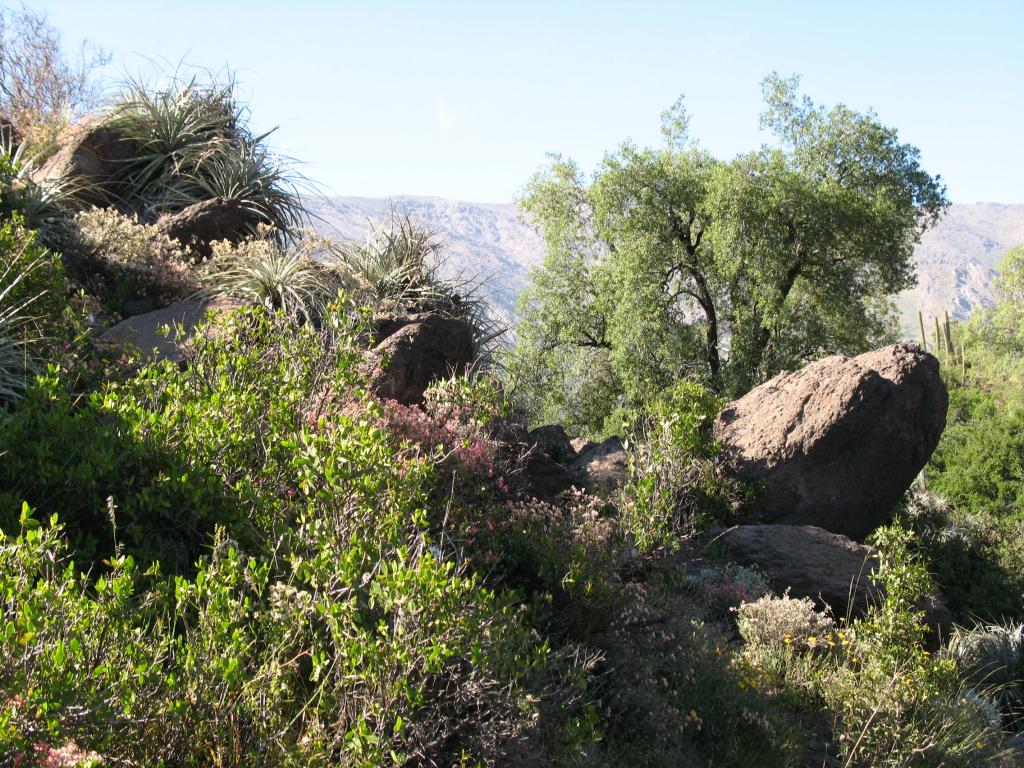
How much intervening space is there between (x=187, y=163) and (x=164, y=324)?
5.61m

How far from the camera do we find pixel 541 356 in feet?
70.5

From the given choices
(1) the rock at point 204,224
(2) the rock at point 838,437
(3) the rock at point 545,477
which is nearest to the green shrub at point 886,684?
(3) the rock at point 545,477

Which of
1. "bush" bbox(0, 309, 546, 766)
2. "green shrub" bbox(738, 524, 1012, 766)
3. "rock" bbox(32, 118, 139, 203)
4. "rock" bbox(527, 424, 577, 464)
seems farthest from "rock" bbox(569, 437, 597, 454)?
"rock" bbox(32, 118, 139, 203)

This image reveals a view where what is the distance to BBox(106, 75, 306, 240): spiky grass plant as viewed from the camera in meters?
10.8

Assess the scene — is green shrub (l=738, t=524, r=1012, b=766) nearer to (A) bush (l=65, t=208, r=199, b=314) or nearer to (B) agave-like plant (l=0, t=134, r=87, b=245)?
(A) bush (l=65, t=208, r=199, b=314)

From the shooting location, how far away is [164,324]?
642cm

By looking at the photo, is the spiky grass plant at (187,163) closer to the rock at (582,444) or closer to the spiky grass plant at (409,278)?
the spiky grass plant at (409,278)

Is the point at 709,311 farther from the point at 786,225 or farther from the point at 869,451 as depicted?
the point at 869,451

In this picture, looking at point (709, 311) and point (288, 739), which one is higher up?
point (709, 311)

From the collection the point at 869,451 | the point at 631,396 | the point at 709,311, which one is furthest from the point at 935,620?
the point at 709,311

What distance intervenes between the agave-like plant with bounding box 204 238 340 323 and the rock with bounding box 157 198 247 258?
95cm

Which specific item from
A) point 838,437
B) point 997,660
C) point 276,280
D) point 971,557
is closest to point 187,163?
point 276,280

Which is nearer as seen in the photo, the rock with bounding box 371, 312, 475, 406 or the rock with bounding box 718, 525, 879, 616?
the rock with bounding box 371, 312, 475, 406

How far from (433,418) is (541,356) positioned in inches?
589
